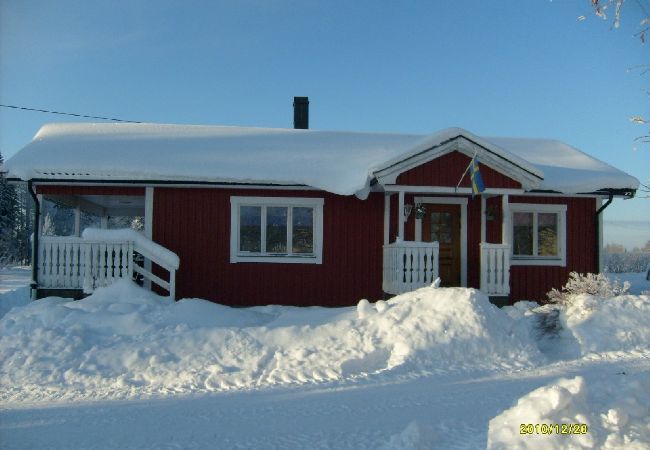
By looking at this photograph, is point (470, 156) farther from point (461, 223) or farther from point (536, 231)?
point (536, 231)

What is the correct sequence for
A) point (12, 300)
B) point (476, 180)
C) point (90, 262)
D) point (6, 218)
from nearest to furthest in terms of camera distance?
point (476, 180) → point (90, 262) → point (12, 300) → point (6, 218)

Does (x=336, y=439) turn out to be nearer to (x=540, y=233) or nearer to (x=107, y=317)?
(x=107, y=317)

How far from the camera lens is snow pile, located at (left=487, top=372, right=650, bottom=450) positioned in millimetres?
3932

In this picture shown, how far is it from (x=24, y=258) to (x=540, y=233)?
50747 millimetres

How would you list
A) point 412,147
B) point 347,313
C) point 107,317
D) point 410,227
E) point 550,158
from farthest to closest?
point 550,158 < point 410,227 < point 412,147 < point 347,313 < point 107,317

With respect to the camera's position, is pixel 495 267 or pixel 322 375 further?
pixel 495 267

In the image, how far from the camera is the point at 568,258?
13.1 metres

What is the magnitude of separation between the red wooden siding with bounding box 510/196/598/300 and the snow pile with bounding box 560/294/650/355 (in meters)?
3.17

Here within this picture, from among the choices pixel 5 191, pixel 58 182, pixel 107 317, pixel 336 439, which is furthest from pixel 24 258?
pixel 336 439

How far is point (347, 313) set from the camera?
9.91 meters

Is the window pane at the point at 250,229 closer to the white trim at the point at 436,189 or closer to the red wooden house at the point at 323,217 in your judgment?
the red wooden house at the point at 323,217
